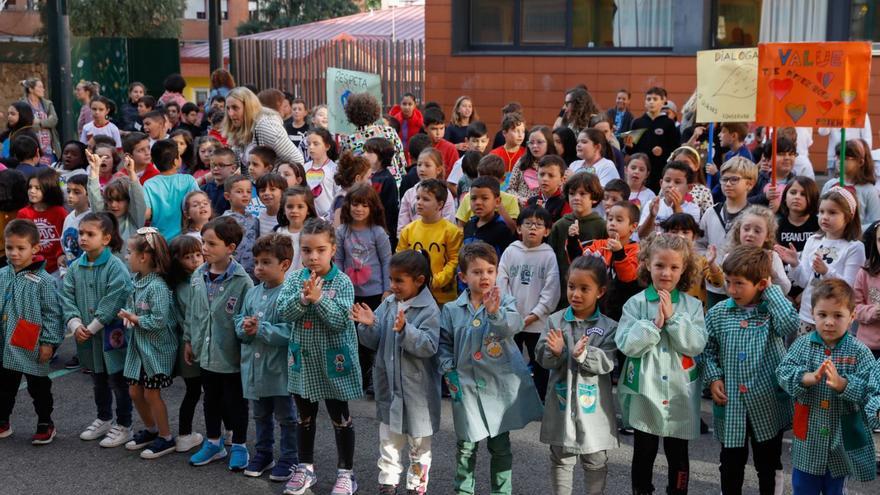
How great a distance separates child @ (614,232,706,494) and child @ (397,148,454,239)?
248 cm

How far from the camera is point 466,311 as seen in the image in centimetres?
560

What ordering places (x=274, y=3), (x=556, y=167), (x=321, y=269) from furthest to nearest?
(x=274, y=3)
(x=556, y=167)
(x=321, y=269)

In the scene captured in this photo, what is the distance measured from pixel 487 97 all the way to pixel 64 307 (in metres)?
11.0

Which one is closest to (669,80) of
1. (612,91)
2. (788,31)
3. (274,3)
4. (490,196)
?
(612,91)

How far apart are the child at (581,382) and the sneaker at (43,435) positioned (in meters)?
3.36

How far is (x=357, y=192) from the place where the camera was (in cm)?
731

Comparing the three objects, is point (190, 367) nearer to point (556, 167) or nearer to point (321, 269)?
point (321, 269)

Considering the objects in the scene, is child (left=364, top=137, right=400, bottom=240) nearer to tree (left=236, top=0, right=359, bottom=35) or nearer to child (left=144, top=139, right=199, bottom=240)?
child (left=144, top=139, right=199, bottom=240)

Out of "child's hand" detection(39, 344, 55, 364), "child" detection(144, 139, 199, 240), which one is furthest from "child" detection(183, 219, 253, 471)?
"child" detection(144, 139, 199, 240)

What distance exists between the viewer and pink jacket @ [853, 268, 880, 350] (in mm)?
5922

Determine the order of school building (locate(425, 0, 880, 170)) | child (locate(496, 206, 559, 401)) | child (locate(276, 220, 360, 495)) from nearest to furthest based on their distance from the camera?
child (locate(276, 220, 360, 495)), child (locate(496, 206, 559, 401)), school building (locate(425, 0, 880, 170))

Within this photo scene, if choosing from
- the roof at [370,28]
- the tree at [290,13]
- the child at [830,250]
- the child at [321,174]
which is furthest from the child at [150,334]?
the tree at [290,13]

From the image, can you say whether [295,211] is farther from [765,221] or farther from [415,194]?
[765,221]

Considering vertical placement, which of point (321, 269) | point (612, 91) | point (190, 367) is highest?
point (612, 91)
